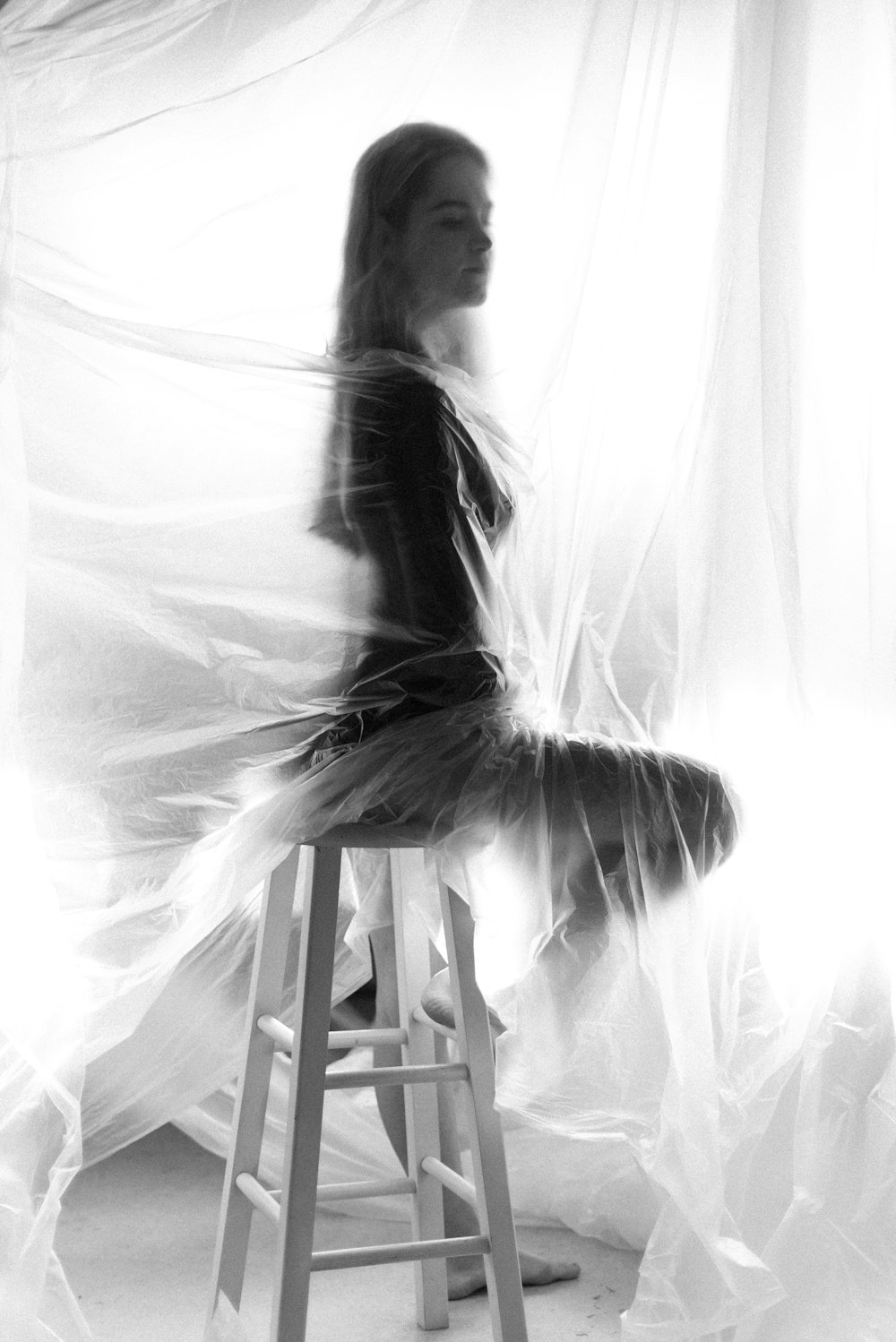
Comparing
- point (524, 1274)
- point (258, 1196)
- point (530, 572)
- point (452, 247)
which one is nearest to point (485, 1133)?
point (258, 1196)

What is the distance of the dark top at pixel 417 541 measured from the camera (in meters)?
1.02

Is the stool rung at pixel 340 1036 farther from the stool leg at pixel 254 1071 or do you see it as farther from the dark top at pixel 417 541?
the dark top at pixel 417 541

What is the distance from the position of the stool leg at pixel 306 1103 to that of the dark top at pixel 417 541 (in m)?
0.13

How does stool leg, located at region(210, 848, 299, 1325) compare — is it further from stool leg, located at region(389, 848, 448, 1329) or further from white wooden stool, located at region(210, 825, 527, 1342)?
stool leg, located at region(389, 848, 448, 1329)

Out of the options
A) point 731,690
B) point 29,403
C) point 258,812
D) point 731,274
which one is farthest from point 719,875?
point 29,403

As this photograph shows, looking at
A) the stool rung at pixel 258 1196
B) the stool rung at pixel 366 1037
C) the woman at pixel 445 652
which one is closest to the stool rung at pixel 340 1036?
the stool rung at pixel 366 1037

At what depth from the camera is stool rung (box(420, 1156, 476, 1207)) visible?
117cm

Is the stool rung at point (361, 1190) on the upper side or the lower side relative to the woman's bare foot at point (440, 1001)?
lower

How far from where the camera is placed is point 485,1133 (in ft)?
3.66

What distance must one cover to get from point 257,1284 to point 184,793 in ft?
2.19

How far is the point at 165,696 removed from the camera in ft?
3.40

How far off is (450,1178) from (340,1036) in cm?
16

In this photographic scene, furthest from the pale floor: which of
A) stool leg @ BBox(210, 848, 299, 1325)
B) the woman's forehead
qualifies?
the woman's forehead

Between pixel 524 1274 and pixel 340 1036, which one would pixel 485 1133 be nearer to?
pixel 340 1036
